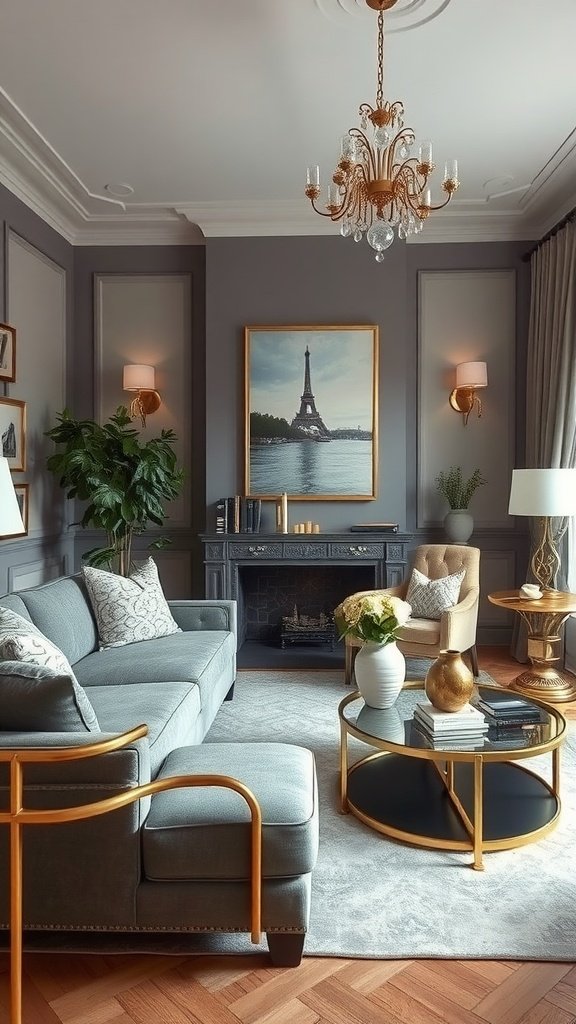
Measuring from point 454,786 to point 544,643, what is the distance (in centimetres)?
176

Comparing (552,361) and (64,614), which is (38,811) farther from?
(552,361)

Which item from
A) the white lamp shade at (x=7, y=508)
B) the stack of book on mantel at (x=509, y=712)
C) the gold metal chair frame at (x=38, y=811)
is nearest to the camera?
the gold metal chair frame at (x=38, y=811)

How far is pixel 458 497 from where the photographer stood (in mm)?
5262

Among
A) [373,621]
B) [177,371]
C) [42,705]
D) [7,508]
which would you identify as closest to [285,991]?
[42,705]

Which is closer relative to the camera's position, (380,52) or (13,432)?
(380,52)

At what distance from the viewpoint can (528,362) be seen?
522 cm

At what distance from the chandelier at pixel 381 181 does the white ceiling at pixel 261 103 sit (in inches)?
13.6

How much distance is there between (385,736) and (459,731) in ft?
0.84

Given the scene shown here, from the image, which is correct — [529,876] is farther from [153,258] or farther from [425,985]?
[153,258]

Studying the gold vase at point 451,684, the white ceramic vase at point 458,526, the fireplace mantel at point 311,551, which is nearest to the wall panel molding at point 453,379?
the white ceramic vase at point 458,526

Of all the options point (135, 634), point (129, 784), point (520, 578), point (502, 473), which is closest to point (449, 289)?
point (502, 473)

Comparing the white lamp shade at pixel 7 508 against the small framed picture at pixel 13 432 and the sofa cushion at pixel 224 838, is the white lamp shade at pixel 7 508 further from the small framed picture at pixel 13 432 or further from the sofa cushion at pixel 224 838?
the small framed picture at pixel 13 432

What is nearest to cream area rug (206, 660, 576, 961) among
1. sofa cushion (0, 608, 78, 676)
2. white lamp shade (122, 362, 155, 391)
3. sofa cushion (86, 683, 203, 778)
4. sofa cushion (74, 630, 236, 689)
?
sofa cushion (86, 683, 203, 778)

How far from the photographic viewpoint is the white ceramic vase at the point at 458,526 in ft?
17.0
